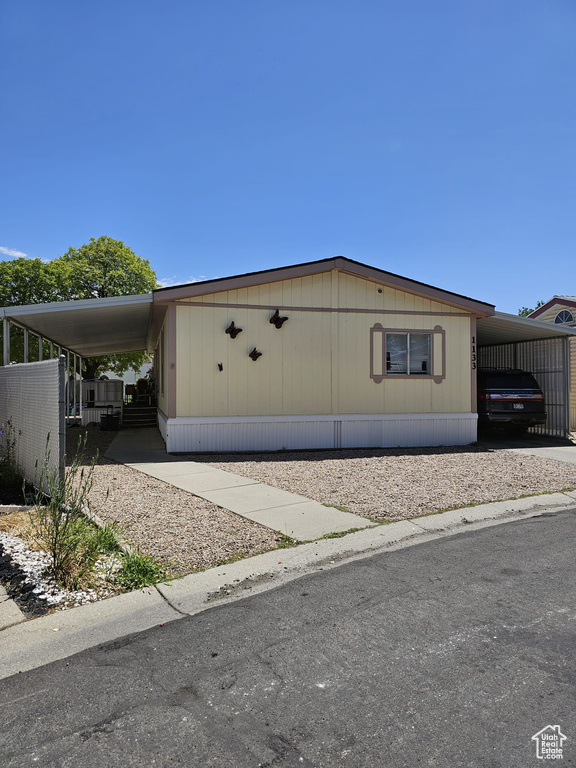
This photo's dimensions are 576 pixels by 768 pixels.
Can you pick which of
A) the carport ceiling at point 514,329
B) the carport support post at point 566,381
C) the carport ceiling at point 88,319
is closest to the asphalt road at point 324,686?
the carport ceiling at point 88,319

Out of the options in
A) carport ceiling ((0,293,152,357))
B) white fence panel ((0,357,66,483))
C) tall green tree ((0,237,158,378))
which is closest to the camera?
white fence panel ((0,357,66,483))

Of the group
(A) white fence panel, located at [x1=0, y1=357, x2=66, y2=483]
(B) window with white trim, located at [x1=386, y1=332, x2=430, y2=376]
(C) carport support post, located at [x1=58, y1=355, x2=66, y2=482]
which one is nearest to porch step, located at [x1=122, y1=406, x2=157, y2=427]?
(A) white fence panel, located at [x1=0, y1=357, x2=66, y2=483]

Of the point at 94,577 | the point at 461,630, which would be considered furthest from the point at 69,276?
the point at 461,630

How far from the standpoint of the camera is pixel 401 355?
40.5ft

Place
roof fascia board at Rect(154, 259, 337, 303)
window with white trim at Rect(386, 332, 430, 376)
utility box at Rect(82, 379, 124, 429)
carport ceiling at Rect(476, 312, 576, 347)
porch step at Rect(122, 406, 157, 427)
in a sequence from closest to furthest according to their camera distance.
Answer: roof fascia board at Rect(154, 259, 337, 303)
window with white trim at Rect(386, 332, 430, 376)
carport ceiling at Rect(476, 312, 576, 347)
utility box at Rect(82, 379, 124, 429)
porch step at Rect(122, 406, 157, 427)

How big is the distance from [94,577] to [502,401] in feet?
38.1

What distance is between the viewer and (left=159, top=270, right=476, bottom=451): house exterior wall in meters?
11.0

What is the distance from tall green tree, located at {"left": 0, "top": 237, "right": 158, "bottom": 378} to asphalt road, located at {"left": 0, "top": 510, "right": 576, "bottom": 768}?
2755 cm

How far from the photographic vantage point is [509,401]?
1345cm

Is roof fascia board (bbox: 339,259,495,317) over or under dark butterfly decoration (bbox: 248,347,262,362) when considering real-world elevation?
over

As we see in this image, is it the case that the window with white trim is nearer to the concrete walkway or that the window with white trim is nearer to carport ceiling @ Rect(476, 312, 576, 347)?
carport ceiling @ Rect(476, 312, 576, 347)

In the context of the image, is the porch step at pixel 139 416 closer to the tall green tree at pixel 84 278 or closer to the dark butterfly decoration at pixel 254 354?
the dark butterfly decoration at pixel 254 354

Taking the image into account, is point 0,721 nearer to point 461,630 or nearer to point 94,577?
point 94,577

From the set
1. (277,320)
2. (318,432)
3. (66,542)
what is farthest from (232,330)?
(66,542)
